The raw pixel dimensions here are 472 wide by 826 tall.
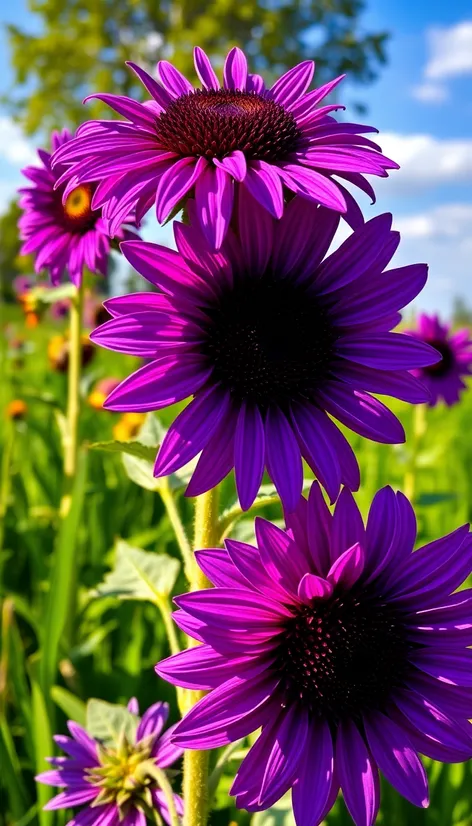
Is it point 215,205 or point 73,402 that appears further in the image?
point 73,402

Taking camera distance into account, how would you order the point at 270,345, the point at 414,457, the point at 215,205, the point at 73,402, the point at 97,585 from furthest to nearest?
the point at 414,457 → the point at 73,402 → the point at 97,585 → the point at 270,345 → the point at 215,205

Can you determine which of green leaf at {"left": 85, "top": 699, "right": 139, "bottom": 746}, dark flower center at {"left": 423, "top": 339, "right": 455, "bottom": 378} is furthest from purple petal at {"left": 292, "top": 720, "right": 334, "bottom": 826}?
dark flower center at {"left": 423, "top": 339, "right": 455, "bottom": 378}

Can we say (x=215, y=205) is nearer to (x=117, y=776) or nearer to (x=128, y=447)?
(x=128, y=447)

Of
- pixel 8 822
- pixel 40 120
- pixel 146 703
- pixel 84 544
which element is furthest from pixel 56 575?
pixel 40 120

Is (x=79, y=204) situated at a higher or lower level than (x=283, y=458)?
higher

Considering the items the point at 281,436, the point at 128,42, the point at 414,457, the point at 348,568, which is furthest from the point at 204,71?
the point at 128,42

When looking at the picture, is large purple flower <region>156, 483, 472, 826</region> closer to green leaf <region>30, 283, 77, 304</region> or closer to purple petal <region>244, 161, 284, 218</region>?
purple petal <region>244, 161, 284, 218</region>

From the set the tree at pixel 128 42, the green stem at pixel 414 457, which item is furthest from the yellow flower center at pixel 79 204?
the tree at pixel 128 42
